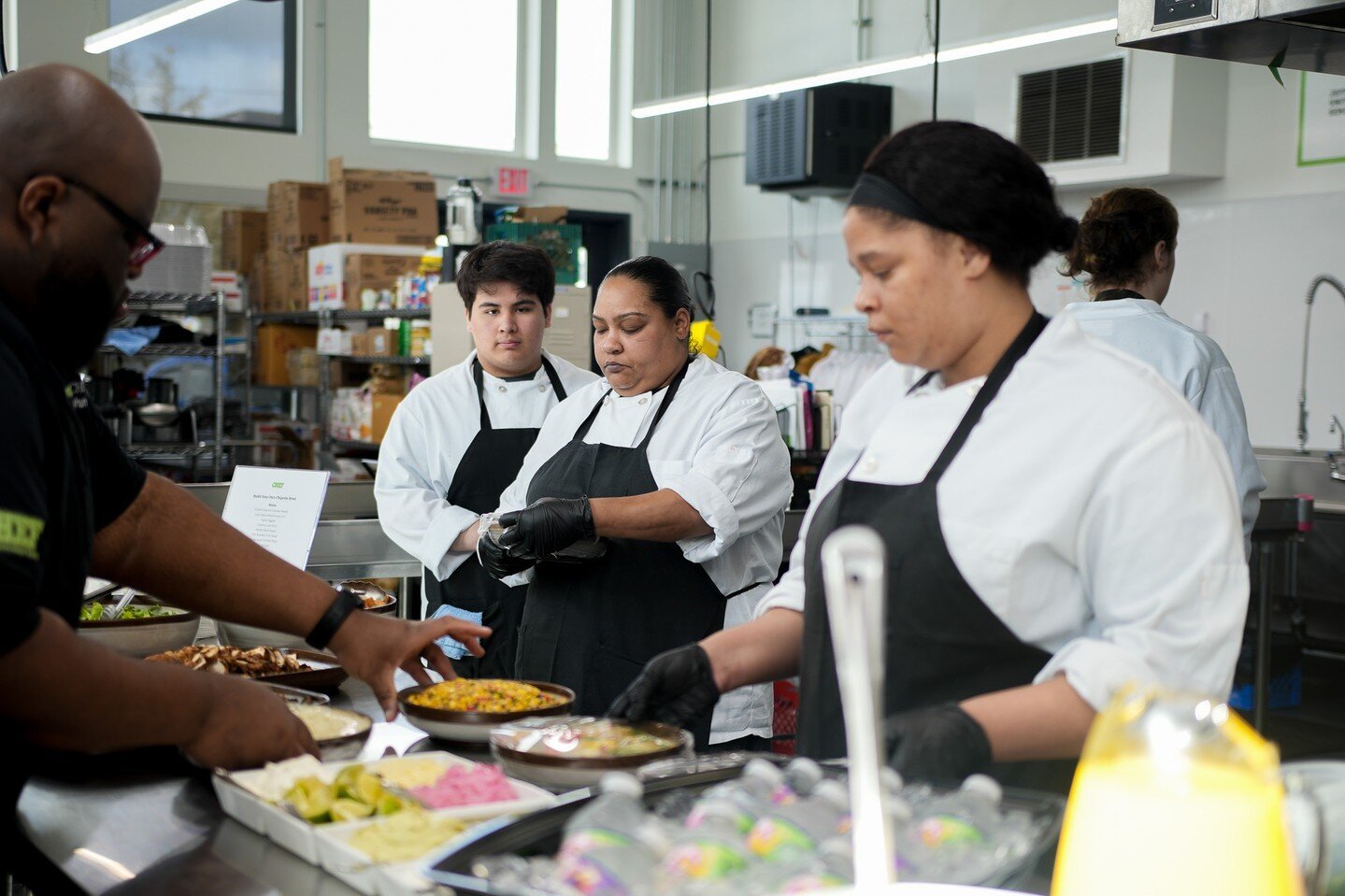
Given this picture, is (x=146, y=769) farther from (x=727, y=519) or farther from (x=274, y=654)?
(x=727, y=519)

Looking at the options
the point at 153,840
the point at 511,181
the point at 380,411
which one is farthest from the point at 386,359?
the point at 153,840

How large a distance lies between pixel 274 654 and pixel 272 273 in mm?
7988

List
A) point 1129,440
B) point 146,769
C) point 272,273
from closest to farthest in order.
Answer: point 1129,440, point 146,769, point 272,273

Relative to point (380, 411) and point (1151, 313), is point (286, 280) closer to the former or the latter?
point (380, 411)

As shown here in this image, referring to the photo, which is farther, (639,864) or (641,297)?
(641,297)

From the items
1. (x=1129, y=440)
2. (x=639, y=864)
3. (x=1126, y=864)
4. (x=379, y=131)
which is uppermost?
(x=379, y=131)

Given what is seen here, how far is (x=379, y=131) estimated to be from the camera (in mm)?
10750

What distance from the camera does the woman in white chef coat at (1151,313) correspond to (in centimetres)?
337

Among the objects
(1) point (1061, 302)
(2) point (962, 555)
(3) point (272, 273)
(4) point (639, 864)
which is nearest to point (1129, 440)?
(2) point (962, 555)

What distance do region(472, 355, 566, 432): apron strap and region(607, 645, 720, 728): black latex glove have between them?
1.93 m

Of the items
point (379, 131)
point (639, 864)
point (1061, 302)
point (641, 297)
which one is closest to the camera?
point (639, 864)

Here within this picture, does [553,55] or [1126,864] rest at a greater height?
[553,55]

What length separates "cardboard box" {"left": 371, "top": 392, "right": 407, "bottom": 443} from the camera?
25.6ft

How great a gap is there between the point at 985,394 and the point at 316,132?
9.67 metres
